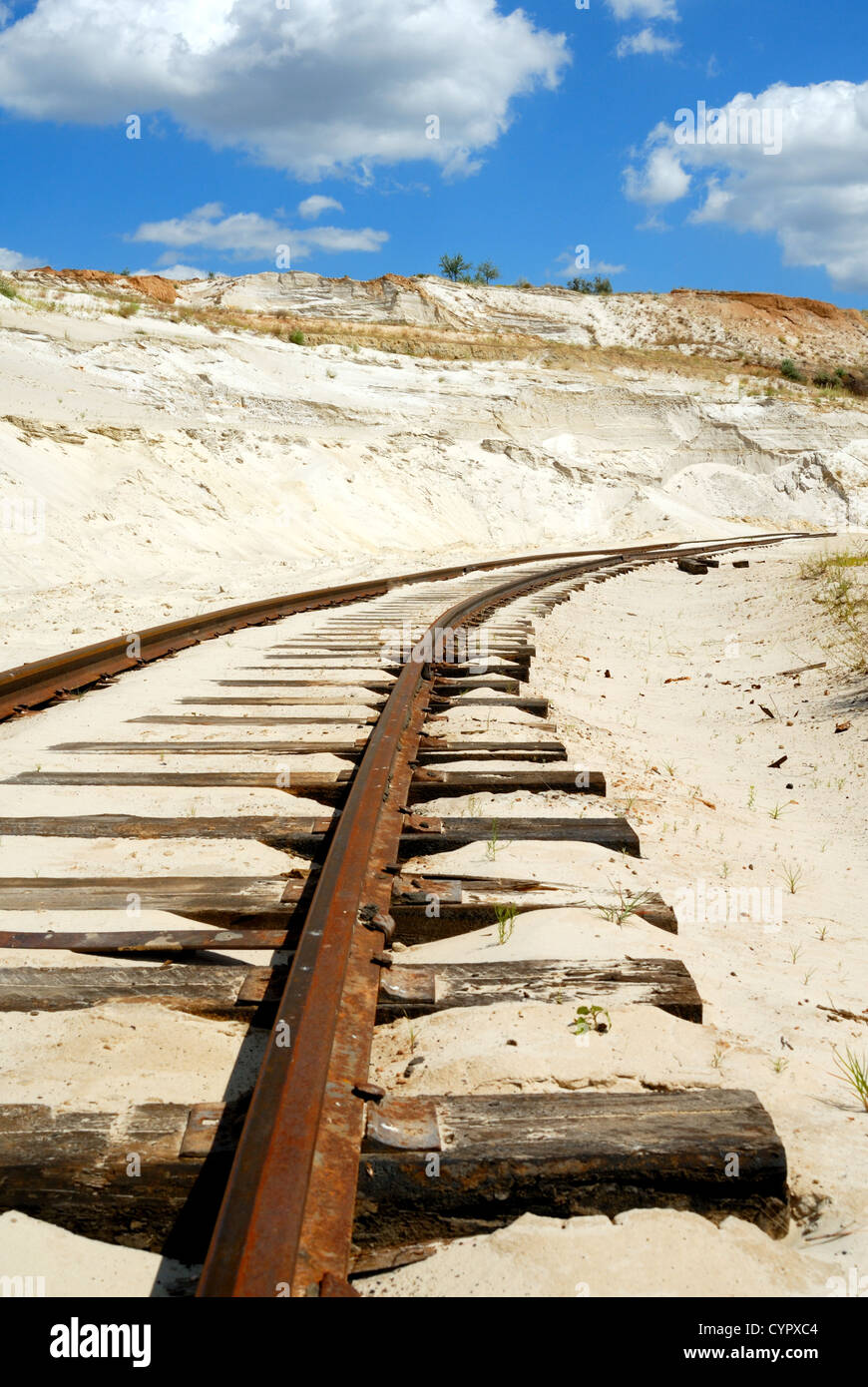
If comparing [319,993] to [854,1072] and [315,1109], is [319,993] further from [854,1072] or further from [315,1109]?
[854,1072]

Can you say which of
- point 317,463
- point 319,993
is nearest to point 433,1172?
point 319,993

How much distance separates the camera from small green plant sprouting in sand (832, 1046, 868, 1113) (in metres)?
2.12

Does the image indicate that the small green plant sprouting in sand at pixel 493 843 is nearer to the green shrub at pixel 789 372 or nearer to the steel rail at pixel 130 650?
the steel rail at pixel 130 650

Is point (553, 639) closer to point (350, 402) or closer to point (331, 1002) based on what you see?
point (331, 1002)

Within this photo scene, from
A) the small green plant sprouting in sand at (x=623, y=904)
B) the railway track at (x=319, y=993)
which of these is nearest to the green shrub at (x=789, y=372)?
the railway track at (x=319, y=993)

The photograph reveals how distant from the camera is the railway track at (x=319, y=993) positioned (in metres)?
1.70

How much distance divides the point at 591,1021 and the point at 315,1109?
29.6 inches

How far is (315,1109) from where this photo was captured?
5.80 feet

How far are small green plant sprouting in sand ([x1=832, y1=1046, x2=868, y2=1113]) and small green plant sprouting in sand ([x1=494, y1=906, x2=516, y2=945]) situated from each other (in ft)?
2.76

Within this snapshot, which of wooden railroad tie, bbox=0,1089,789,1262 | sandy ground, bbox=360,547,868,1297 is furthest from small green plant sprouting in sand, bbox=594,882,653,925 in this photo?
wooden railroad tie, bbox=0,1089,789,1262

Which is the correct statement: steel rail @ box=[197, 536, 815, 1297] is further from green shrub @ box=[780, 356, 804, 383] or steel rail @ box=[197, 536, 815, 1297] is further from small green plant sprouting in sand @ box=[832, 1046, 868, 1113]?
green shrub @ box=[780, 356, 804, 383]

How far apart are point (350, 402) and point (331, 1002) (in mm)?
27524

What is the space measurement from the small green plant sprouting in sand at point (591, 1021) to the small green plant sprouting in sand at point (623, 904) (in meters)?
0.51
